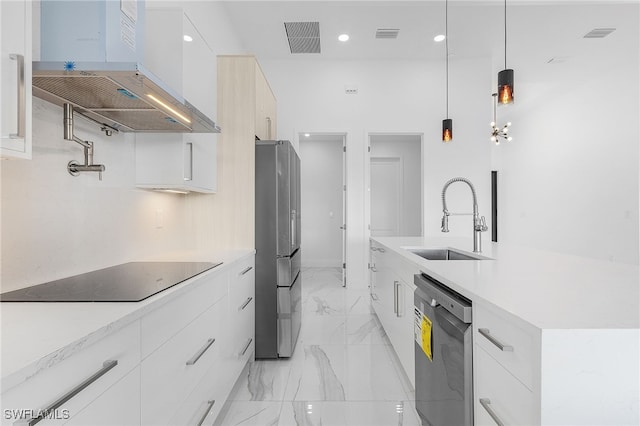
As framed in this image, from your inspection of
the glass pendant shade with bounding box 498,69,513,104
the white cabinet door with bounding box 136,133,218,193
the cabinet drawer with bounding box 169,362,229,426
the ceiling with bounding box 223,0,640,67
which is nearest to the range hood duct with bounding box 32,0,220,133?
the white cabinet door with bounding box 136,133,218,193

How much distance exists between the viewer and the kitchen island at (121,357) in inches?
25.5

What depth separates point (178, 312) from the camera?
123 centimetres

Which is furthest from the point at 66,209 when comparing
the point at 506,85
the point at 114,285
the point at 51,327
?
the point at 506,85

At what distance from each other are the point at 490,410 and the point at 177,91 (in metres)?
1.92

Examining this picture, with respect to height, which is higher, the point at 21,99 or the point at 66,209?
the point at 21,99

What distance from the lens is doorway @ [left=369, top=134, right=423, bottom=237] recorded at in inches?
274

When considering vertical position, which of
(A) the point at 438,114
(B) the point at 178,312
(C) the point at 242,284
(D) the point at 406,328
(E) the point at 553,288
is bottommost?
(D) the point at 406,328

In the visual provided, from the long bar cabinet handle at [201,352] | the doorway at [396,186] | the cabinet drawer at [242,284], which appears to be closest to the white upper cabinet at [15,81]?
the long bar cabinet handle at [201,352]

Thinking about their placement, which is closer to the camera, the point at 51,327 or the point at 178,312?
the point at 51,327

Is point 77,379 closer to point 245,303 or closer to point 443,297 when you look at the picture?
point 443,297

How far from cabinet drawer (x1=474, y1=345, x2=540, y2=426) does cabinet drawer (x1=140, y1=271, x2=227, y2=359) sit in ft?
3.48

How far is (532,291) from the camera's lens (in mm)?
1101

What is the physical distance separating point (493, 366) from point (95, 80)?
5.43 feet

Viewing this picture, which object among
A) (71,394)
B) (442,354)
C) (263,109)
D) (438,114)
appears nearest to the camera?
(71,394)
